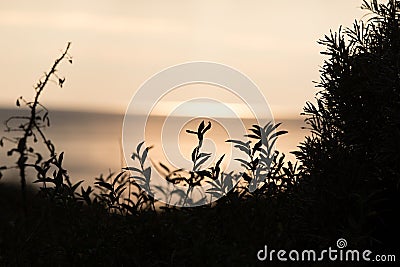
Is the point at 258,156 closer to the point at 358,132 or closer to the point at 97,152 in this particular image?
the point at 358,132

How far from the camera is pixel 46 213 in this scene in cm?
628

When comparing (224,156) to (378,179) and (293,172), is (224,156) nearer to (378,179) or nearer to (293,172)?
(293,172)

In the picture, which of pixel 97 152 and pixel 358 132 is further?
pixel 97 152

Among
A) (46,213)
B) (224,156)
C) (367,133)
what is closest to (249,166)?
(224,156)

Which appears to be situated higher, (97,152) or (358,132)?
(97,152)

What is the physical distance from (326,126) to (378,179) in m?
0.78

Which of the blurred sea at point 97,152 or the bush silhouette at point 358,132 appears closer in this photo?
the bush silhouette at point 358,132

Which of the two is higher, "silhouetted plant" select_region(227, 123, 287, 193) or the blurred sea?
the blurred sea

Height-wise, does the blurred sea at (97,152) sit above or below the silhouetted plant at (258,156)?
above

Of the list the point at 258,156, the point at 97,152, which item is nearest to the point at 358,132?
the point at 258,156

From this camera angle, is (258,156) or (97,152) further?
(97,152)

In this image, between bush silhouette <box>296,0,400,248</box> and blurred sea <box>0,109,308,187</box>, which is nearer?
bush silhouette <box>296,0,400,248</box>

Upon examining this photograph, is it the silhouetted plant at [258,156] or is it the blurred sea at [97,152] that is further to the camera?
the blurred sea at [97,152]

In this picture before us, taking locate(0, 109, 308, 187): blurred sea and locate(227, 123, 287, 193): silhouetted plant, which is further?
locate(0, 109, 308, 187): blurred sea
